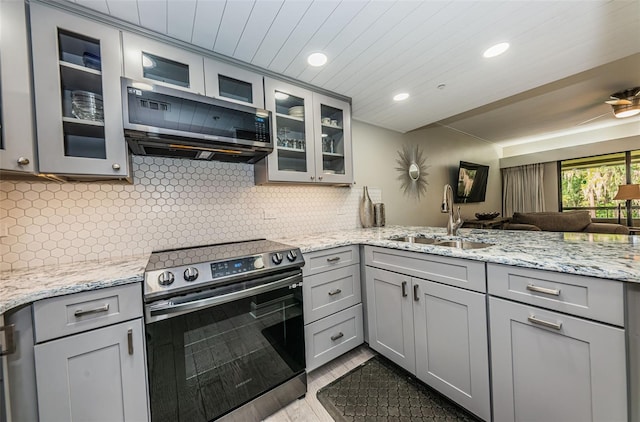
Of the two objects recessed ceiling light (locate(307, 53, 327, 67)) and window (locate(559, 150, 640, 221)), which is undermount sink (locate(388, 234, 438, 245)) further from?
window (locate(559, 150, 640, 221))

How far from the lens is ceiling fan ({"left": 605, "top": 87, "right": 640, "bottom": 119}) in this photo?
9.96 feet

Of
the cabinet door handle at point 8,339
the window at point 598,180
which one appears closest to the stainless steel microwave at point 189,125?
the cabinet door handle at point 8,339

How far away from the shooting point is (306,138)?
2.06 meters

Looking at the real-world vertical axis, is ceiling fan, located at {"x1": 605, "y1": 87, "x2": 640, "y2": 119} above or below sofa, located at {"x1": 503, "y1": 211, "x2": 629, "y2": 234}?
above

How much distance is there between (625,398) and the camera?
848 mm

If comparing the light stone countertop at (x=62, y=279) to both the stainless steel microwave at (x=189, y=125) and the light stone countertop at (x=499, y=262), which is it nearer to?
the light stone countertop at (x=499, y=262)

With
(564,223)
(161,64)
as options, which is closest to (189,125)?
(161,64)

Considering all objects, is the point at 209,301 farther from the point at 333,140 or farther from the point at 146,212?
the point at 333,140

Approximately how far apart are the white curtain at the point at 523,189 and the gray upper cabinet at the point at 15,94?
8216 millimetres

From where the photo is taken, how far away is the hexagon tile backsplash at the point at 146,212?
1.29 meters

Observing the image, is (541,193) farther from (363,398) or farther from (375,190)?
(363,398)

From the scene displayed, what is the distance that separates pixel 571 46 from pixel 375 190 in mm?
1990

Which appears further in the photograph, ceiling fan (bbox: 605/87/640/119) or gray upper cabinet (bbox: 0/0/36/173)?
ceiling fan (bbox: 605/87/640/119)

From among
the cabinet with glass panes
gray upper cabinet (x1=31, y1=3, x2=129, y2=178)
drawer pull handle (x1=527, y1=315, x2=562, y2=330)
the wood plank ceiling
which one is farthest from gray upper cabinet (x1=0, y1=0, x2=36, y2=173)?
drawer pull handle (x1=527, y1=315, x2=562, y2=330)
